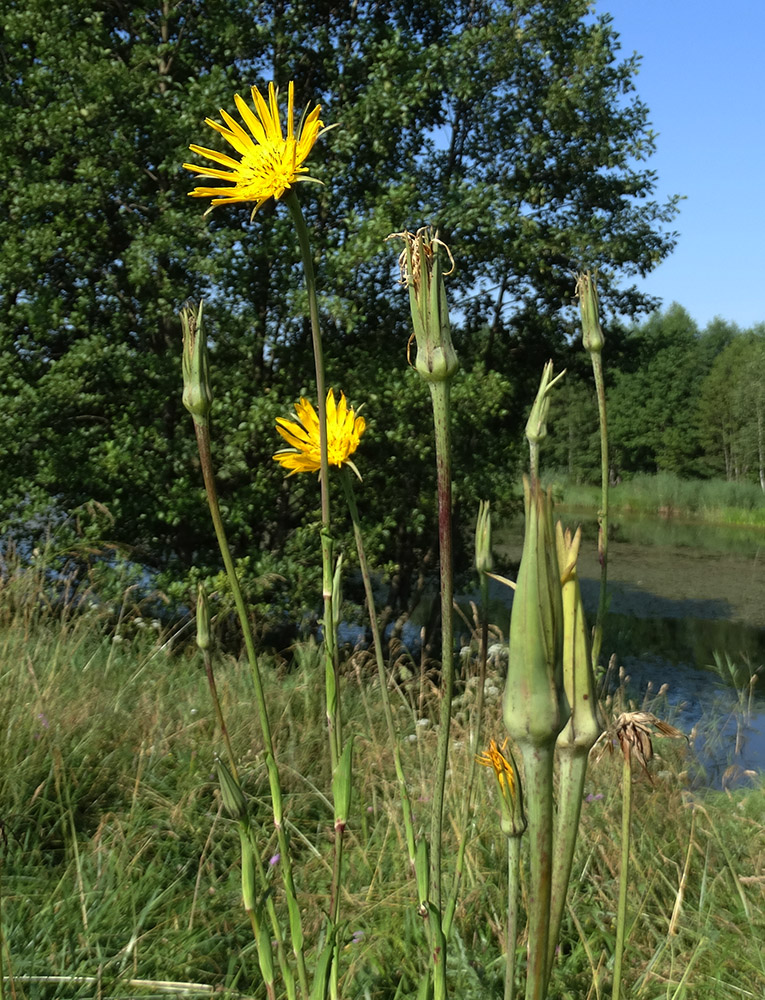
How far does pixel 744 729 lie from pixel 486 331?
4.32 metres

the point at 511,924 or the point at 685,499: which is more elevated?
the point at 511,924

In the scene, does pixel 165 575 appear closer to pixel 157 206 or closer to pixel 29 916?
pixel 157 206

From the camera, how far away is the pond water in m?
6.36

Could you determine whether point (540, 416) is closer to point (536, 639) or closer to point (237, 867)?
point (536, 639)

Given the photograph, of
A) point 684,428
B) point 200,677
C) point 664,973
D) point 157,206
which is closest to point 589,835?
point 664,973

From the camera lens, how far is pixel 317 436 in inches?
54.7

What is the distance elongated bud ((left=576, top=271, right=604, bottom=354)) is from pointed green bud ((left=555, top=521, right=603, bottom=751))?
847mm

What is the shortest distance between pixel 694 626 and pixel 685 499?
14320mm

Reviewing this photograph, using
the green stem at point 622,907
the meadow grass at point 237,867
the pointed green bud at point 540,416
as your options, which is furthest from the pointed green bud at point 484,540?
the meadow grass at point 237,867

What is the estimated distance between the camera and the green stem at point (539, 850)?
44cm

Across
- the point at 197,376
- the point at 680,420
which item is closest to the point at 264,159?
the point at 197,376

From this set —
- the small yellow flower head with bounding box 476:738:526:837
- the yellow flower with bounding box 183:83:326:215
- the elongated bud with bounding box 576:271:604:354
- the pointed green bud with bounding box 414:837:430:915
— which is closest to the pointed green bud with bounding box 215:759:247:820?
the pointed green bud with bounding box 414:837:430:915

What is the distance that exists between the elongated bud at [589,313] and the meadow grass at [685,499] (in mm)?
22936

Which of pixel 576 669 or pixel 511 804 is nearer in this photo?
pixel 576 669
